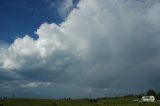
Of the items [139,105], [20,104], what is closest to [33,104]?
[20,104]

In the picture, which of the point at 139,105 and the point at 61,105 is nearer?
the point at 139,105

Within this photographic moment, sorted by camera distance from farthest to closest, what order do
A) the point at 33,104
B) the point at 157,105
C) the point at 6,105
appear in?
1. the point at 33,104
2. the point at 6,105
3. the point at 157,105

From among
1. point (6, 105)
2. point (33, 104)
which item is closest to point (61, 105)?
point (33, 104)

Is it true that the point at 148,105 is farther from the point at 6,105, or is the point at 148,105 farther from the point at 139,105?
the point at 6,105

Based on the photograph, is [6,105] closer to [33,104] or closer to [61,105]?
[33,104]

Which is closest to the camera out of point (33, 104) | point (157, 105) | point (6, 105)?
point (157, 105)

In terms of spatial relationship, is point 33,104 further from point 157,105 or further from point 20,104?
point 157,105

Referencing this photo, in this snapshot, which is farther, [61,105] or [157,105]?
[61,105]

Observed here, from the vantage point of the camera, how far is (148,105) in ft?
524

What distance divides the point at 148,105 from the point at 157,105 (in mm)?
5168

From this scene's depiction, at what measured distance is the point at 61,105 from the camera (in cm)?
18862

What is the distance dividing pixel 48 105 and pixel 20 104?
72.2 feet

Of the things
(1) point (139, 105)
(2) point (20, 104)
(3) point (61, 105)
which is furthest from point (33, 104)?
(1) point (139, 105)

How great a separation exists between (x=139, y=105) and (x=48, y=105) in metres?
64.7
